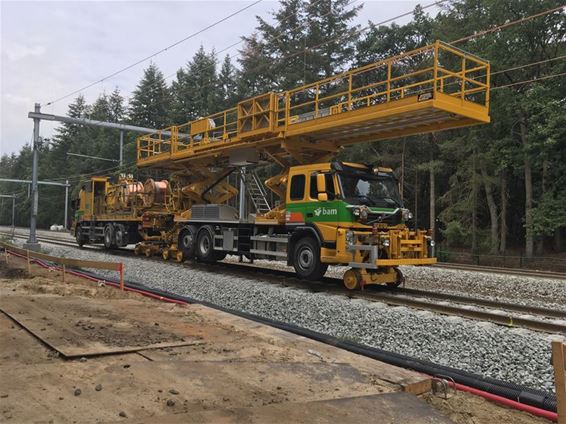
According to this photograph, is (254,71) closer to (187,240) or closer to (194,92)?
(194,92)

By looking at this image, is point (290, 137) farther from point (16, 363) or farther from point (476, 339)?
point (16, 363)

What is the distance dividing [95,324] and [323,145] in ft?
29.1

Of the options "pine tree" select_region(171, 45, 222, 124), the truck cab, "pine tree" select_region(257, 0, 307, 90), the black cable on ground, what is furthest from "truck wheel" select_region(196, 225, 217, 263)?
"pine tree" select_region(171, 45, 222, 124)

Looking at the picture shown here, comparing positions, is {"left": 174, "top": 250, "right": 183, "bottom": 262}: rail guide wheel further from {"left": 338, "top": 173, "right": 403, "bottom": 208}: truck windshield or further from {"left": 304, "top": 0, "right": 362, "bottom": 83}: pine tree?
{"left": 304, "top": 0, "right": 362, "bottom": 83}: pine tree

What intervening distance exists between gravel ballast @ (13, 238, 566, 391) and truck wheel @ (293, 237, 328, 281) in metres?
0.65

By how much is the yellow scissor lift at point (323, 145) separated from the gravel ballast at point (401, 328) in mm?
1476

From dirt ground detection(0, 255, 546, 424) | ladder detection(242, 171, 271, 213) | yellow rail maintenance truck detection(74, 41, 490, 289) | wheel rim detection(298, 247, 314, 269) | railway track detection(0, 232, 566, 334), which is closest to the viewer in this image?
dirt ground detection(0, 255, 546, 424)

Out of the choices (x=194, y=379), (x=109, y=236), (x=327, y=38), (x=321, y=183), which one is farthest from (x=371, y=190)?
(x=327, y=38)

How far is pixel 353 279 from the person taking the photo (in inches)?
445

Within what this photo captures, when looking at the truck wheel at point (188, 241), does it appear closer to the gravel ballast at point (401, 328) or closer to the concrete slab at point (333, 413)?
the gravel ballast at point (401, 328)

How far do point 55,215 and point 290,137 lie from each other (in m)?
84.8

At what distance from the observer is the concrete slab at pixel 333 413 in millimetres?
3609

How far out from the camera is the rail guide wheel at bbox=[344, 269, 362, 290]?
1125cm

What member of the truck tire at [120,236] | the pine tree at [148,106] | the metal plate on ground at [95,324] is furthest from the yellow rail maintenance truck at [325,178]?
the pine tree at [148,106]
